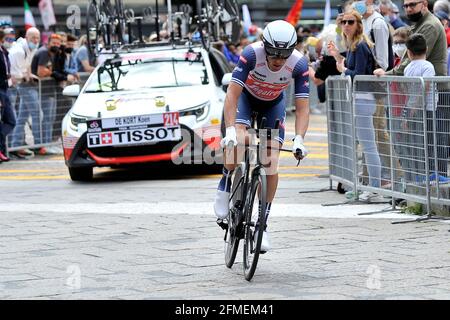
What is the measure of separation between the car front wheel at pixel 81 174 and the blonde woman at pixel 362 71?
4013mm

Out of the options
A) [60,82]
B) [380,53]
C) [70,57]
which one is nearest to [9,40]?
[60,82]

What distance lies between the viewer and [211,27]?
60.0 ft

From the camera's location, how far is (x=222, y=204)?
873 cm

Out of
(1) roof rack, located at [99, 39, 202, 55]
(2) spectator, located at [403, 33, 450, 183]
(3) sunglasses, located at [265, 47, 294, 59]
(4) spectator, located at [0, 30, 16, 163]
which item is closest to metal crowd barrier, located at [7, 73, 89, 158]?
(4) spectator, located at [0, 30, 16, 163]

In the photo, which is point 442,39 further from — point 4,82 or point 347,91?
point 4,82

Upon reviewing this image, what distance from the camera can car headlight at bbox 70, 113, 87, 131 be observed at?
1457 centimetres

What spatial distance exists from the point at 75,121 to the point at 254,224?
7.10m

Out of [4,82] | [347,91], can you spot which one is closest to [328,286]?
[347,91]

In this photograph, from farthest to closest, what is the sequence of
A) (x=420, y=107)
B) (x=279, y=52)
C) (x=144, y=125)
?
(x=144, y=125), (x=420, y=107), (x=279, y=52)

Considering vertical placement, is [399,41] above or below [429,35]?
below

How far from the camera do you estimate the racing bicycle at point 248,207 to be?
775 centimetres

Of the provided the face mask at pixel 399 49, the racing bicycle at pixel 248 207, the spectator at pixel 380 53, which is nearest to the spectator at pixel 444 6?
the face mask at pixel 399 49

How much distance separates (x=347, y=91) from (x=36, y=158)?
8.12m

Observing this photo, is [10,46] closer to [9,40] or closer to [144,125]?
[9,40]
